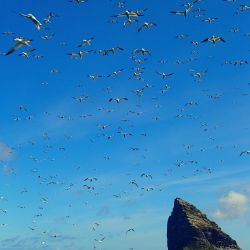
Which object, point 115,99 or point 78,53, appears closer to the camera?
point 78,53

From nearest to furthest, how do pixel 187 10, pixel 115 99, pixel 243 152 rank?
pixel 187 10
pixel 115 99
pixel 243 152

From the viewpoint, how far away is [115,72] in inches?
4867

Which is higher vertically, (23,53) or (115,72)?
(115,72)

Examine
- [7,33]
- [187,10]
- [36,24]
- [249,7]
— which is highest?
[249,7]

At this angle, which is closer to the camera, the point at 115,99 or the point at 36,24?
the point at 36,24

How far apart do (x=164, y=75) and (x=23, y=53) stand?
1611 inches

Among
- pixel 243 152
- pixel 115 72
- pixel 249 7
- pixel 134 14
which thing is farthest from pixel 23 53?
pixel 243 152

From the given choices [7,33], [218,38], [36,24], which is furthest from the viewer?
[218,38]

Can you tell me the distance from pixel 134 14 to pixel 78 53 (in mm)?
28095

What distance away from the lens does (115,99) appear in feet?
433

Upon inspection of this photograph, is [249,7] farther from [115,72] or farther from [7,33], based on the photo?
[7,33]

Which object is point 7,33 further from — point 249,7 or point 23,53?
point 249,7

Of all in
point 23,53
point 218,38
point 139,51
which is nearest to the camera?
point 23,53

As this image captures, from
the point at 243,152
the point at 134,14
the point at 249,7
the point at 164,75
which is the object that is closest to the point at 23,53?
the point at 134,14
